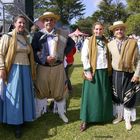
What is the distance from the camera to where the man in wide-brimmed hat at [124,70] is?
19.5 feet

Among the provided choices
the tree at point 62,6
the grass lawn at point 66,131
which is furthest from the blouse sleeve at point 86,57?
the tree at point 62,6

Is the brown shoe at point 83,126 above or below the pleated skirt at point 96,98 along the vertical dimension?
below

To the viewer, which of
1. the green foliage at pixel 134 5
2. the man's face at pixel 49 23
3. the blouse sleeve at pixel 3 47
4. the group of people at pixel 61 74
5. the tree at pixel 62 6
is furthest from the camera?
the tree at pixel 62 6

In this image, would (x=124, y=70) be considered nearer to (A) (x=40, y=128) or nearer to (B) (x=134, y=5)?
(A) (x=40, y=128)

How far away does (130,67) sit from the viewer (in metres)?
5.98

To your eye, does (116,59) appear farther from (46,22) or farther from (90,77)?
(46,22)

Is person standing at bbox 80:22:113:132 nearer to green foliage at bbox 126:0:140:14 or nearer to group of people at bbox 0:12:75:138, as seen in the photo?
group of people at bbox 0:12:75:138

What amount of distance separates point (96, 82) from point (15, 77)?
1300 millimetres

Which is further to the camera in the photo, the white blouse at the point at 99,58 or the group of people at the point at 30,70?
the white blouse at the point at 99,58

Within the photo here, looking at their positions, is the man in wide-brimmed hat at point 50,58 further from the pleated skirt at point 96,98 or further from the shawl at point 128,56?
the shawl at point 128,56

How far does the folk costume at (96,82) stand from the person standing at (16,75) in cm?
92

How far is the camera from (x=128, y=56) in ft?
19.4

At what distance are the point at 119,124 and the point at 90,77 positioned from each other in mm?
986

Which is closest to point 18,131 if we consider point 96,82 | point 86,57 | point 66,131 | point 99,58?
point 66,131
